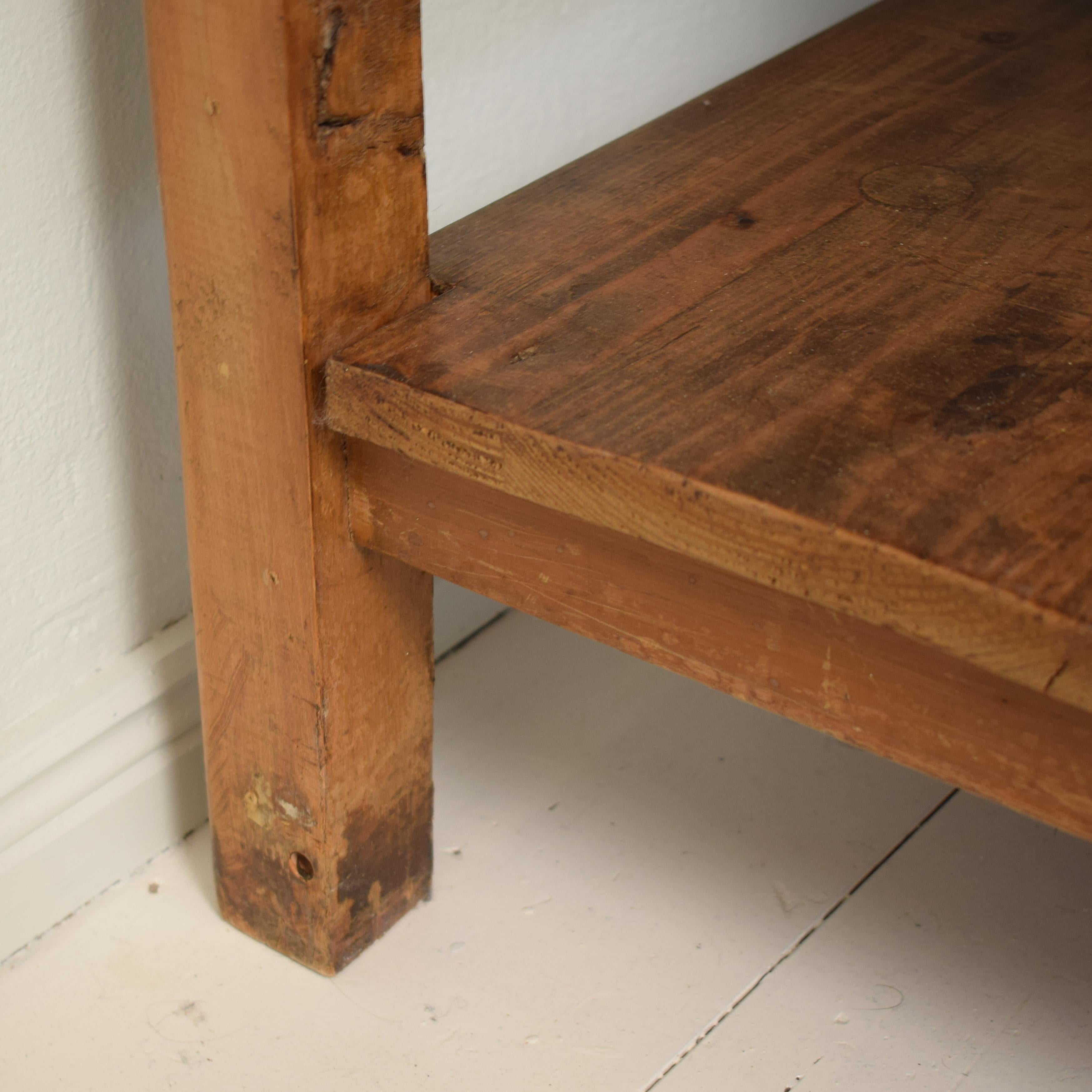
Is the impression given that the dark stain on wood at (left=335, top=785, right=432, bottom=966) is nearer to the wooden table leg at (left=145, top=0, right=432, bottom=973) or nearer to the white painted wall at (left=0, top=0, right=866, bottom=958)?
the wooden table leg at (left=145, top=0, right=432, bottom=973)

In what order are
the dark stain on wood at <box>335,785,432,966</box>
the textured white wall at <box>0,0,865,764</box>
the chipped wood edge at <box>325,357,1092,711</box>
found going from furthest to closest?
1. the dark stain on wood at <box>335,785,432,966</box>
2. the textured white wall at <box>0,0,865,764</box>
3. the chipped wood edge at <box>325,357,1092,711</box>

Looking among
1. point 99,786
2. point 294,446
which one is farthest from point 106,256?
point 99,786

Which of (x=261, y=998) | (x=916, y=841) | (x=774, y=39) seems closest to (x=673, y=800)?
(x=916, y=841)

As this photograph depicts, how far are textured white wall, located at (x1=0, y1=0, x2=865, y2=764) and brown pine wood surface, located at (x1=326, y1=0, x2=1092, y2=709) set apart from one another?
0.13m

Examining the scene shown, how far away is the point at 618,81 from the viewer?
3.44 ft

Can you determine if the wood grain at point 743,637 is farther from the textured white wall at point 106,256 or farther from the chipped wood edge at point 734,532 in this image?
the textured white wall at point 106,256

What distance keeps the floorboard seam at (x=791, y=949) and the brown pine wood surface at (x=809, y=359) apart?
0.36 m

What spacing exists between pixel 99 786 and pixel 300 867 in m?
0.15

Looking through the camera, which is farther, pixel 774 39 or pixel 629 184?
pixel 774 39

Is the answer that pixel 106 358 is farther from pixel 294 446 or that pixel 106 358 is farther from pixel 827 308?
pixel 827 308

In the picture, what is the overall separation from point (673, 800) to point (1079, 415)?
0.47 meters

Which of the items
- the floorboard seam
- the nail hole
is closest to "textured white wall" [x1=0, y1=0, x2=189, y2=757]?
the nail hole

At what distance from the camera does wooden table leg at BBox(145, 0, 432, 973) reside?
610 mm

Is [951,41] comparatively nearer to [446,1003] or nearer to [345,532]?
[345,532]
